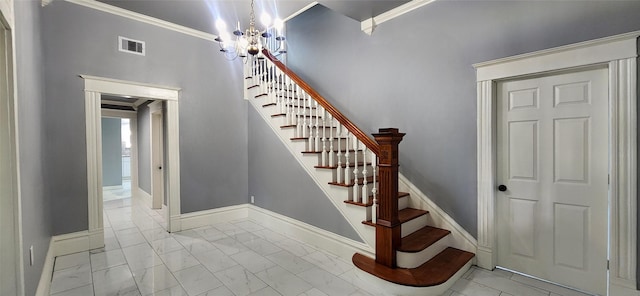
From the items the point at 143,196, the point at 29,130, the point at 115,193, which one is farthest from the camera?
the point at 115,193

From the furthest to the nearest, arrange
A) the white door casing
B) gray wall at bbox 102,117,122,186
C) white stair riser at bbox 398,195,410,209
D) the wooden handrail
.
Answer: gray wall at bbox 102,117,122,186 → the white door casing → white stair riser at bbox 398,195,410,209 → the wooden handrail

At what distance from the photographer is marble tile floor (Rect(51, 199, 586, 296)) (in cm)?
244

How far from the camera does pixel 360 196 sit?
3037 mm

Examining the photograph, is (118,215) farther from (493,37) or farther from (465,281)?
(493,37)

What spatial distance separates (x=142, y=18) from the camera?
12.3 feet

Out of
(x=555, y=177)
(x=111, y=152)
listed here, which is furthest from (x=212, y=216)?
(x=111, y=152)

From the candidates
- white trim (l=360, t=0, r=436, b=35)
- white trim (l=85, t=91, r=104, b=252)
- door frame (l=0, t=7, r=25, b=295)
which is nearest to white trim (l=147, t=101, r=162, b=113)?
white trim (l=85, t=91, r=104, b=252)

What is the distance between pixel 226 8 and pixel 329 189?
2.88 metres

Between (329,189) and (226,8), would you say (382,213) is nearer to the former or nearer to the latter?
(329,189)

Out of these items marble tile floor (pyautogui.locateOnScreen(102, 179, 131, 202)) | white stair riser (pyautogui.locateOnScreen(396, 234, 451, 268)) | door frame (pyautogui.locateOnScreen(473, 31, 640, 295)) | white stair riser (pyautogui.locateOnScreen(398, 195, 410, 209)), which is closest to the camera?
door frame (pyautogui.locateOnScreen(473, 31, 640, 295))

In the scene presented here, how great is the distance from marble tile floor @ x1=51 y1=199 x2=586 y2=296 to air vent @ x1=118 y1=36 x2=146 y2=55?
2602 millimetres

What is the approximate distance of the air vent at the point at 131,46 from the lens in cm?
362

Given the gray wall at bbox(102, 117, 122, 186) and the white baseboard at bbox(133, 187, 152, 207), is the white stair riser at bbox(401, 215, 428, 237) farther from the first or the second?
the gray wall at bbox(102, 117, 122, 186)

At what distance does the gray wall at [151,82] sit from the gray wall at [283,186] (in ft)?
1.02
